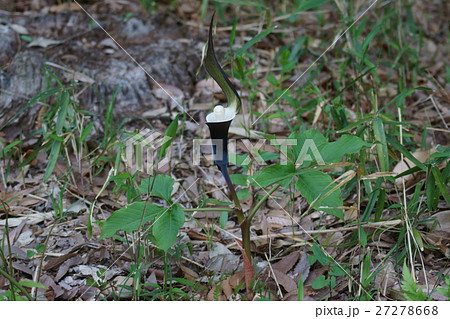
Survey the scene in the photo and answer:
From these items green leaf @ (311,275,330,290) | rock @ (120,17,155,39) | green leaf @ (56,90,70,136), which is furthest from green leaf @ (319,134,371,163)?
rock @ (120,17,155,39)

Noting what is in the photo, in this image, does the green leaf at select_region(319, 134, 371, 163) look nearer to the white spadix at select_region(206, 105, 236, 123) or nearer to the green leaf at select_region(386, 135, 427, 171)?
the white spadix at select_region(206, 105, 236, 123)

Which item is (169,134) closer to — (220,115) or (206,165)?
(220,115)

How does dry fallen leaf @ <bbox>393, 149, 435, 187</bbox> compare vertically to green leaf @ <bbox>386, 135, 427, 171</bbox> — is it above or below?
below

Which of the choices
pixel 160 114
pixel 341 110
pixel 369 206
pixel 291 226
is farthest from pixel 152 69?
A: pixel 369 206

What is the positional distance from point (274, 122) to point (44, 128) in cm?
78

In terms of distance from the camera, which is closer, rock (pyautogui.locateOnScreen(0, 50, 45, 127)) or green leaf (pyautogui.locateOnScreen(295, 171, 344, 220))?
green leaf (pyautogui.locateOnScreen(295, 171, 344, 220))

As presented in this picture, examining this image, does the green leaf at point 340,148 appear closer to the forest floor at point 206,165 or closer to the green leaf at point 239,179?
the forest floor at point 206,165

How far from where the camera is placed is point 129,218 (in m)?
0.99

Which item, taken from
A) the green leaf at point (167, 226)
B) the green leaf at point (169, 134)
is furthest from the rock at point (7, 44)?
the green leaf at point (167, 226)

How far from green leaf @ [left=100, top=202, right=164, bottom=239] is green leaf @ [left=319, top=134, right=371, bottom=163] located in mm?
337

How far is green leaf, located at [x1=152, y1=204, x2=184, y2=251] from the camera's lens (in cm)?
94

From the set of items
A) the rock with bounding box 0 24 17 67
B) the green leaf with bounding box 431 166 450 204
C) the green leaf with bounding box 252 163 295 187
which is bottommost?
the green leaf with bounding box 431 166 450 204

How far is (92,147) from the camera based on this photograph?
66.7 inches

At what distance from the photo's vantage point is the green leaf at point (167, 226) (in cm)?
94
